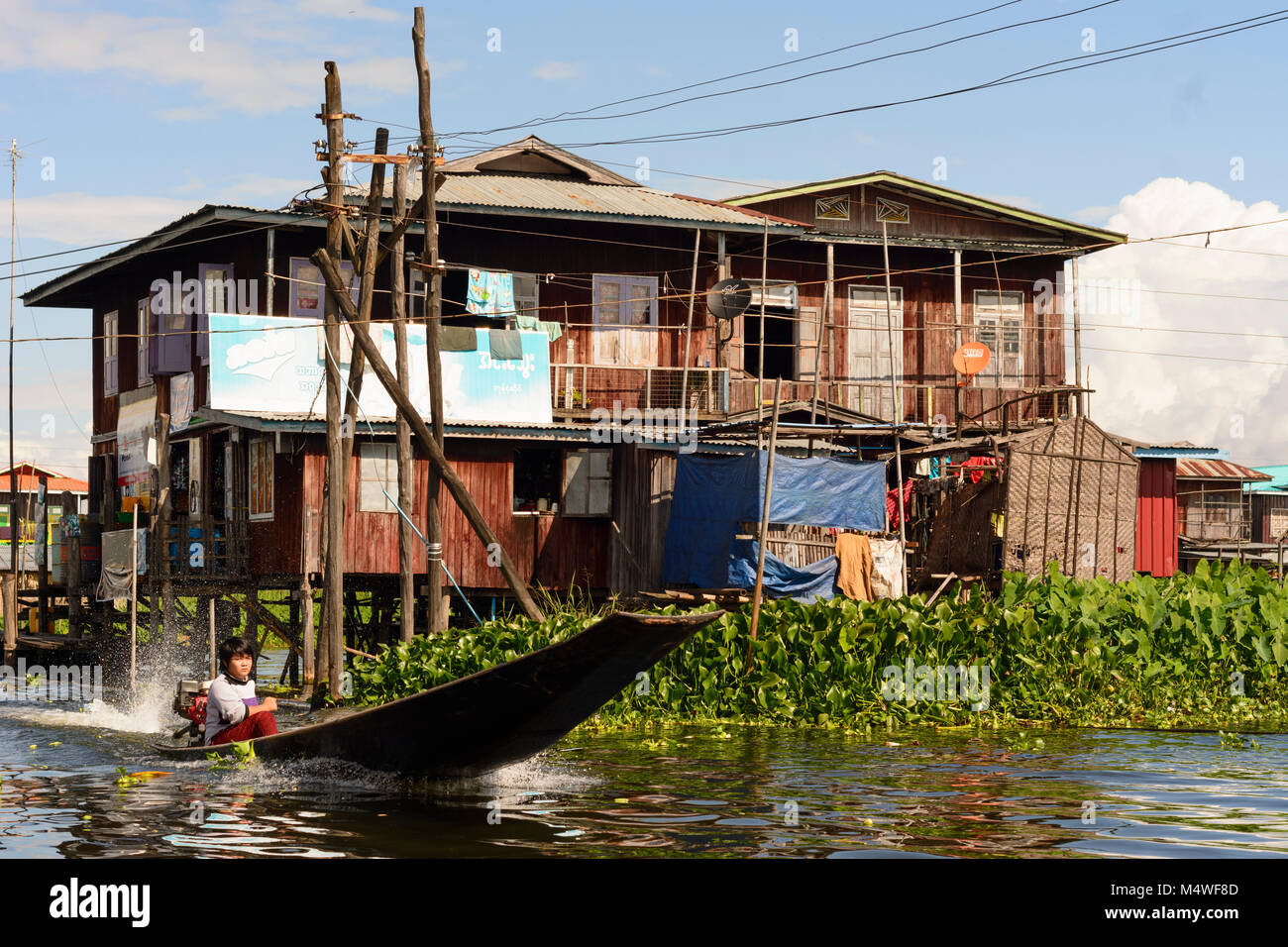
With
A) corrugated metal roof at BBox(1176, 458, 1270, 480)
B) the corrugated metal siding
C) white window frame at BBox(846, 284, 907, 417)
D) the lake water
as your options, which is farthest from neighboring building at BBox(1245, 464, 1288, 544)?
the lake water

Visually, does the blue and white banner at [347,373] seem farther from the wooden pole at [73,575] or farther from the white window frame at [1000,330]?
the white window frame at [1000,330]

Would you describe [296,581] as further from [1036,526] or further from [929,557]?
[1036,526]

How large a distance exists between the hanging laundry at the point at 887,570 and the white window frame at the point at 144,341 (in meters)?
14.0

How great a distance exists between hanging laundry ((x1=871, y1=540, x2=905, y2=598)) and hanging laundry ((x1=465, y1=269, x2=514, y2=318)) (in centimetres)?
Answer: 767

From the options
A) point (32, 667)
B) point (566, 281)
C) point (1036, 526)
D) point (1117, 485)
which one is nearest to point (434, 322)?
point (566, 281)

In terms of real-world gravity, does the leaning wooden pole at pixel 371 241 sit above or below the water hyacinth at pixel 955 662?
above

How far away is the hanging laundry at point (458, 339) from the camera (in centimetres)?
2512

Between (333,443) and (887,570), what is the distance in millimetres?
8659

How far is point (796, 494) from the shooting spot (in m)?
22.7

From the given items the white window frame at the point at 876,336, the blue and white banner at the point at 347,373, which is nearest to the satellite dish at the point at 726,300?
the blue and white banner at the point at 347,373

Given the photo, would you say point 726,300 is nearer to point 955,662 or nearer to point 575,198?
point 575,198

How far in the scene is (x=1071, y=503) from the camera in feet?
77.9
